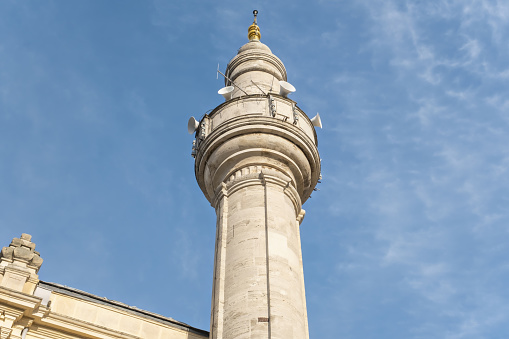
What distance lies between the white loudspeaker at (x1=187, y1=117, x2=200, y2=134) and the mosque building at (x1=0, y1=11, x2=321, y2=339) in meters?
0.03

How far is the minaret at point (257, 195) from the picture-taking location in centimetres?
1387

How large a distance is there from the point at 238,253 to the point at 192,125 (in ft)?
20.0

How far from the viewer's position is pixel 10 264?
1434cm

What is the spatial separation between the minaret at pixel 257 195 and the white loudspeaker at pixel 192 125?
35 mm

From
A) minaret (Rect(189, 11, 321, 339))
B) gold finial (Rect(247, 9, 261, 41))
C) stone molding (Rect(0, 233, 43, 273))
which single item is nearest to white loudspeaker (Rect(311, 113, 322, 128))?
minaret (Rect(189, 11, 321, 339))

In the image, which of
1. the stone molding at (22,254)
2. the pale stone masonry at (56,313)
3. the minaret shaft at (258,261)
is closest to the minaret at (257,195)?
the minaret shaft at (258,261)

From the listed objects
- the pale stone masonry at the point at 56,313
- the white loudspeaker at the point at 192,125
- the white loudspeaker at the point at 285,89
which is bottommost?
the pale stone masonry at the point at 56,313

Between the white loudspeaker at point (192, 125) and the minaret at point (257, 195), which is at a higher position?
the white loudspeaker at point (192, 125)

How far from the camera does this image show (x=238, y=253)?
49.6 ft

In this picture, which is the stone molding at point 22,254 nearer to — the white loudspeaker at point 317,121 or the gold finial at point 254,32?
the white loudspeaker at point 317,121

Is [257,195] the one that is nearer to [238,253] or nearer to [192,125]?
[238,253]

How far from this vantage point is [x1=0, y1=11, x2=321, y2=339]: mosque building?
538 inches

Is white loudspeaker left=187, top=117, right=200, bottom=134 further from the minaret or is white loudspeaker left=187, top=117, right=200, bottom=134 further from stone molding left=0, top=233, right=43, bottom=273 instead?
stone molding left=0, top=233, right=43, bottom=273

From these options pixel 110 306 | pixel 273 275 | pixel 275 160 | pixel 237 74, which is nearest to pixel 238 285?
pixel 273 275
